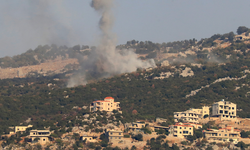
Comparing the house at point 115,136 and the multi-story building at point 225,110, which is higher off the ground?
the multi-story building at point 225,110

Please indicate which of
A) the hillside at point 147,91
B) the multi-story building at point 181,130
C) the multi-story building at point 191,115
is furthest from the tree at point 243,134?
the multi-story building at point 191,115

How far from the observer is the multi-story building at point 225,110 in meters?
120

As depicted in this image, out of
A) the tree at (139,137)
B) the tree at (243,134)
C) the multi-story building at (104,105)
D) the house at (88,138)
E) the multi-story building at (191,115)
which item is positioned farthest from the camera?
the multi-story building at (104,105)

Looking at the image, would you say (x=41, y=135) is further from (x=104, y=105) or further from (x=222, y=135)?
(x=222, y=135)

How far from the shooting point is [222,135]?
362ft

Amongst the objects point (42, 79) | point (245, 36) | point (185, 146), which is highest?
point (245, 36)

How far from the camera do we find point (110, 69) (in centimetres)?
17400

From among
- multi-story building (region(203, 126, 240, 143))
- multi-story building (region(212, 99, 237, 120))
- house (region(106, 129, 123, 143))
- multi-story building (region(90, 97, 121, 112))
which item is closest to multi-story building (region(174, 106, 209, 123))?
multi-story building (region(212, 99, 237, 120))

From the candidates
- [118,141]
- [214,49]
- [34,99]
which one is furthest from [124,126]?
[214,49]

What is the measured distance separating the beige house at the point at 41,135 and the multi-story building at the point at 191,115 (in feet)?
86.2

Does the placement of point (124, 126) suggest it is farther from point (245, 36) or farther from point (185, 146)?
point (245, 36)

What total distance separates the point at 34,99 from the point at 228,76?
147ft

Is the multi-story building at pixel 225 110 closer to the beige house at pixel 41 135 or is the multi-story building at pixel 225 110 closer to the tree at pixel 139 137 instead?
the tree at pixel 139 137

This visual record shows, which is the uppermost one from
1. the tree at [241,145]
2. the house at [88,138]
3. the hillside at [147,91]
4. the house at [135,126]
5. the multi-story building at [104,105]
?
the hillside at [147,91]
